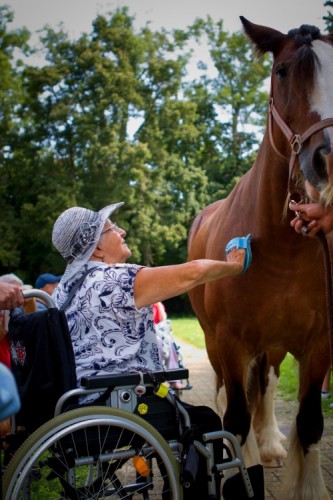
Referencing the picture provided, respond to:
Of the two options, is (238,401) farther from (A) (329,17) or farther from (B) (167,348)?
(A) (329,17)

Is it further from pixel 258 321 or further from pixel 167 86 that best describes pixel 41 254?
pixel 258 321

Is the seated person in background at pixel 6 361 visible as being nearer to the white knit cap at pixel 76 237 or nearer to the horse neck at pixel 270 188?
the white knit cap at pixel 76 237

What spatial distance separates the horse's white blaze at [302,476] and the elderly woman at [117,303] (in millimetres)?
1409

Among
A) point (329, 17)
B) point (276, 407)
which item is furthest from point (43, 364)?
point (329, 17)

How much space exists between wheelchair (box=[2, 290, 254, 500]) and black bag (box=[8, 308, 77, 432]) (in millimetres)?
77

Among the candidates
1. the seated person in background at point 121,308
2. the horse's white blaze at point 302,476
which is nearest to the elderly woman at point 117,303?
the seated person in background at point 121,308

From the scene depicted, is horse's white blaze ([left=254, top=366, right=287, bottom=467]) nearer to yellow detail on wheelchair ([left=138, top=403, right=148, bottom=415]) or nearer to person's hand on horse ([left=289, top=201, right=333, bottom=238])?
yellow detail on wheelchair ([left=138, top=403, right=148, bottom=415])

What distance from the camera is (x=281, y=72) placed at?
10.1 ft

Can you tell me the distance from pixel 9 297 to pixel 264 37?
1.94 m

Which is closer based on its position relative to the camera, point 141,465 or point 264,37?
point 141,465

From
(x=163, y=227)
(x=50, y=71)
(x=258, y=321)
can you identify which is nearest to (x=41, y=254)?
(x=163, y=227)

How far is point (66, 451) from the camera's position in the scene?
2.47m

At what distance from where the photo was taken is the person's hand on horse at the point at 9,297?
2643 millimetres

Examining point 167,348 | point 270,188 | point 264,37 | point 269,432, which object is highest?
point 264,37
